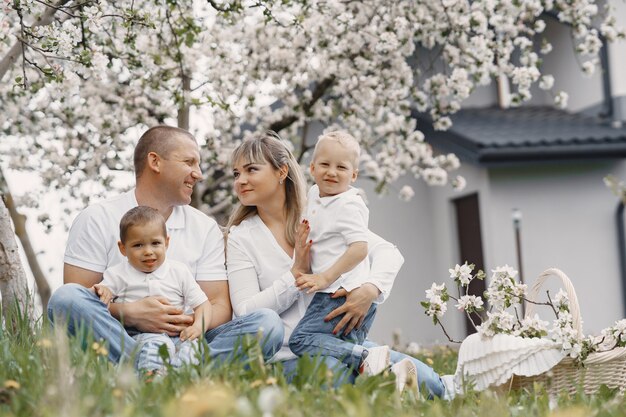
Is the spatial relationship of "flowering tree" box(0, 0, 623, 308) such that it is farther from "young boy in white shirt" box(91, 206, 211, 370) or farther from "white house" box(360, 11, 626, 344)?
"young boy in white shirt" box(91, 206, 211, 370)

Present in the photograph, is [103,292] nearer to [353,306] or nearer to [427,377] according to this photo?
[353,306]

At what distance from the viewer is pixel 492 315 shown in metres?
4.28

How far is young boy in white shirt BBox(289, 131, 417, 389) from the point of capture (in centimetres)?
425

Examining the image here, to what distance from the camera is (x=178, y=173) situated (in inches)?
184

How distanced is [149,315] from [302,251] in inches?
28.4

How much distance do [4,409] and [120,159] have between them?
20.8 ft

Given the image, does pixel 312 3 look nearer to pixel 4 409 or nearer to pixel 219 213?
pixel 219 213

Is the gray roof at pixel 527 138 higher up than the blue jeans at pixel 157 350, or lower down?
higher up

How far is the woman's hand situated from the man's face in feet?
2.08

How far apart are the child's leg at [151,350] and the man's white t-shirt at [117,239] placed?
50cm

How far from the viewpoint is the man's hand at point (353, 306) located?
432 cm

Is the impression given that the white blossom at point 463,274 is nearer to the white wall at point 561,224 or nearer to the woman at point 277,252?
the woman at point 277,252

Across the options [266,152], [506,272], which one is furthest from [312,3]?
[506,272]

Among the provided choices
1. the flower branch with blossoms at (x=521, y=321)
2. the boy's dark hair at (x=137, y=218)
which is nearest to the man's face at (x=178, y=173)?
the boy's dark hair at (x=137, y=218)
